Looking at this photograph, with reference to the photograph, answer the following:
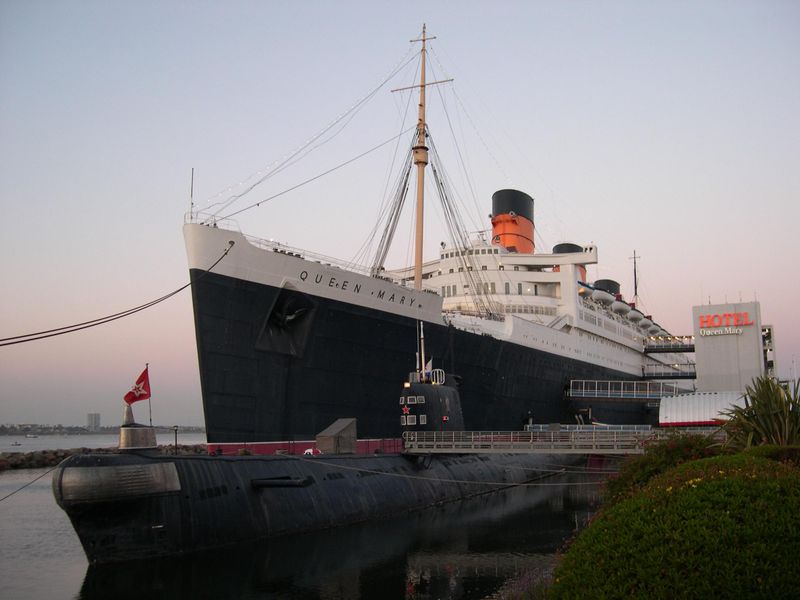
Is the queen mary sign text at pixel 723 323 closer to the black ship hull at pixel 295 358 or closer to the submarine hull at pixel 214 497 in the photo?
the black ship hull at pixel 295 358

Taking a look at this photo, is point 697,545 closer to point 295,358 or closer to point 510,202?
point 295,358

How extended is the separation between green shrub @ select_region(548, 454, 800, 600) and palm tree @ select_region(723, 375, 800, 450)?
832 cm

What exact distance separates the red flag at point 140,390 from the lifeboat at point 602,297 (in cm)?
4278

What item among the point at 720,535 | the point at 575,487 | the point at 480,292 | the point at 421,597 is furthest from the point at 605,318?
the point at 720,535

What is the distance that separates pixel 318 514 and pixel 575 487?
63.3ft

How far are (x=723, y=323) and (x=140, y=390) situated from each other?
1586 inches

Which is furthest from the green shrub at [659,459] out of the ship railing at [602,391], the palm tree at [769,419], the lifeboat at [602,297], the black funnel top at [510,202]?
the lifeboat at [602,297]

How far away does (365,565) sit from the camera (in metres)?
16.6

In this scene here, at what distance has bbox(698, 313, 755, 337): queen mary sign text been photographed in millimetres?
45969

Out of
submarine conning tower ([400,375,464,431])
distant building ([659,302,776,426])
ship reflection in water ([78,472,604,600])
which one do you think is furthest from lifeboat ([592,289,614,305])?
ship reflection in water ([78,472,604,600])

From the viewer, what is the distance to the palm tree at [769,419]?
14820 millimetres

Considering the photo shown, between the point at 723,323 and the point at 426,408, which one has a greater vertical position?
the point at 723,323

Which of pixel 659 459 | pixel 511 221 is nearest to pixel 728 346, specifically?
pixel 511 221

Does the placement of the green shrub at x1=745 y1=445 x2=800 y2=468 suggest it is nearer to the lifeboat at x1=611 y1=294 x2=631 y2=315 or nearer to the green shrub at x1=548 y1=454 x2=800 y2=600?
the green shrub at x1=548 y1=454 x2=800 y2=600
